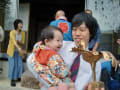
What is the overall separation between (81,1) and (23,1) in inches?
80.9

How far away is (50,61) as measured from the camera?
1178 millimetres

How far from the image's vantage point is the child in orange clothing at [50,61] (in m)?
1.14

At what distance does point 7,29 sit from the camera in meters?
5.52

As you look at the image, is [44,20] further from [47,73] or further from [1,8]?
[47,73]

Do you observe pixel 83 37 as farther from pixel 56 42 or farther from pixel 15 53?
pixel 15 53

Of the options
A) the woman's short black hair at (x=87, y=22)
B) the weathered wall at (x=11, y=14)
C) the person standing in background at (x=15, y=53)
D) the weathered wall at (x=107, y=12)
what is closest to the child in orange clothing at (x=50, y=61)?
the woman's short black hair at (x=87, y=22)

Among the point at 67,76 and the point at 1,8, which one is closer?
the point at 67,76

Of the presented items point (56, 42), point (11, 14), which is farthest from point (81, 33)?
point (11, 14)

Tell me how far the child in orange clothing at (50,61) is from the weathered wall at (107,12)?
3.83 metres

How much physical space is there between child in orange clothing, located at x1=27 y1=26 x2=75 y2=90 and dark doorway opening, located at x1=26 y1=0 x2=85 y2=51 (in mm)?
6202

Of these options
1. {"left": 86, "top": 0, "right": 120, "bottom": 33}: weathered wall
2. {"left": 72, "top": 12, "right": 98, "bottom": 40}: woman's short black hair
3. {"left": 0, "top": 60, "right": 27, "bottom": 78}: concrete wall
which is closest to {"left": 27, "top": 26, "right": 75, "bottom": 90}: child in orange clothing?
{"left": 72, "top": 12, "right": 98, "bottom": 40}: woman's short black hair

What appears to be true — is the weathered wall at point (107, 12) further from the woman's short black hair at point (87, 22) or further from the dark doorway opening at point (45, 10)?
the woman's short black hair at point (87, 22)

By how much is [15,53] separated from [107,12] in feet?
7.60

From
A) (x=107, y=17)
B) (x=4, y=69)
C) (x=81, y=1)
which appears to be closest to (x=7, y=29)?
(x=4, y=69)
